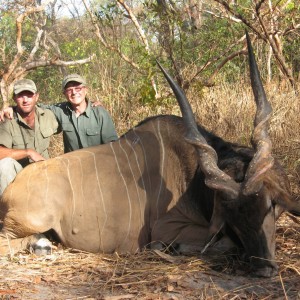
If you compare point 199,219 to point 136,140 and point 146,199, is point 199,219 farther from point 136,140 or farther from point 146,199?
point 136,140

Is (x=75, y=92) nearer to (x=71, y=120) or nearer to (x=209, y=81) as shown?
(x=71, y=120)

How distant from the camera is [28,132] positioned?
4.40 m

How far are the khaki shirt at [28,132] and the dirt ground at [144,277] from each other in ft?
3.61

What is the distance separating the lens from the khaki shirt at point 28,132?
14.1 feet

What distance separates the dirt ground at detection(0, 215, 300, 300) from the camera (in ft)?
8.89

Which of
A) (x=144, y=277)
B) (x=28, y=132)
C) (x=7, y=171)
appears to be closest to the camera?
(x=144, y=277)

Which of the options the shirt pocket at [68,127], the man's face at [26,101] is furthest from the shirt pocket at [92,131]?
the man's face at [26,101]

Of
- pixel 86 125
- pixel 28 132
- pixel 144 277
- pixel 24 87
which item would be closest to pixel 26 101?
pixel 24 87

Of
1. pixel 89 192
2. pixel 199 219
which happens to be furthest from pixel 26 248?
pixel 199 219

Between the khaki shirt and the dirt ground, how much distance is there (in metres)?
1.10

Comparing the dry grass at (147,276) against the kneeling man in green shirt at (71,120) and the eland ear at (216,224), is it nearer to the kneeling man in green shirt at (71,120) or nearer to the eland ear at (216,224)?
the eland ear at (216,224)

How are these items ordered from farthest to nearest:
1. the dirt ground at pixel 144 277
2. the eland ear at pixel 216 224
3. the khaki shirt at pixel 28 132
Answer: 1. the khaki shirt at pixel 28 132
2. the eland ear at pixel 216 224
3. the dirt ground at pixel 144 277

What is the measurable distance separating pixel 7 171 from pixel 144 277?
4.76ft

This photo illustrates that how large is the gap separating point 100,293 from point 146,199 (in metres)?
0.89
